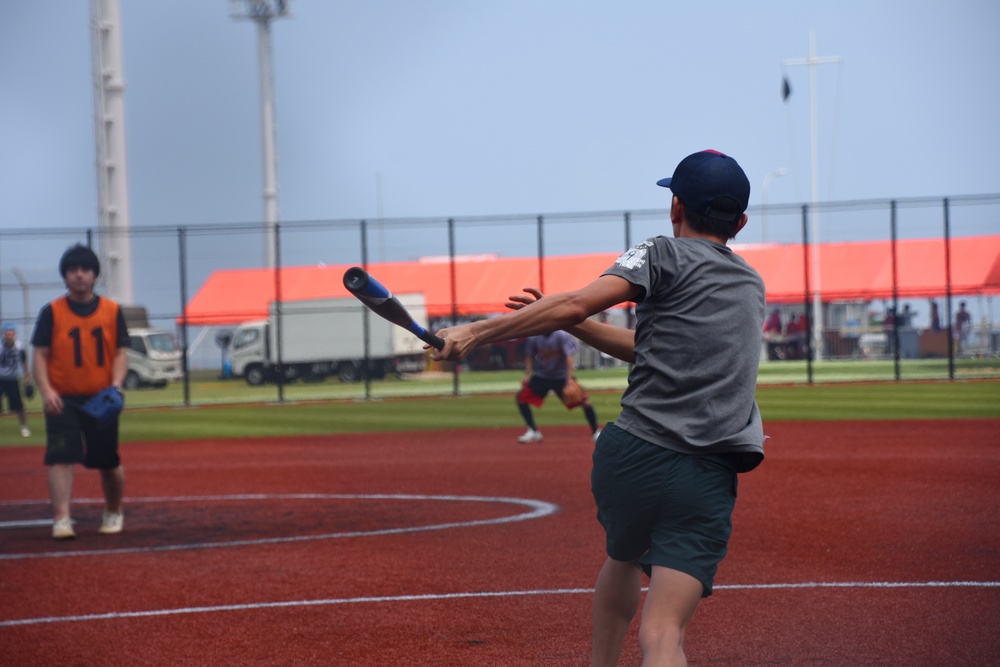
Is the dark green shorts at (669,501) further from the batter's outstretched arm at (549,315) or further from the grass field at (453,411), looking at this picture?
the grass field at (453,411)

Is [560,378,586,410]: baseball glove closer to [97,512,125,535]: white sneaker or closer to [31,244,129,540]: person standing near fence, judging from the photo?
[97,512,125,535]: white sneaker

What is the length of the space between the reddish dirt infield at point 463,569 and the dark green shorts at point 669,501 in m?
1.95

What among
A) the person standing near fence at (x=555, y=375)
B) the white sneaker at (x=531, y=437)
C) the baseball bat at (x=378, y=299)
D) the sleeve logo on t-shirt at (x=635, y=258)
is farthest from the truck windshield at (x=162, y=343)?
the sleeve logo on t-shirt at (x=635, y=258)

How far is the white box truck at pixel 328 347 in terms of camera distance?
42.2 metres

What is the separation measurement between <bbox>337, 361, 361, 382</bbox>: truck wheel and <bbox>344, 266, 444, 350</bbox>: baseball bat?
1525 inches

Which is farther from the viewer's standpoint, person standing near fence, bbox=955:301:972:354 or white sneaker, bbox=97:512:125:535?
person standing near fence, bbox=955:301:972:354

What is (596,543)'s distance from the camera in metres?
9.02

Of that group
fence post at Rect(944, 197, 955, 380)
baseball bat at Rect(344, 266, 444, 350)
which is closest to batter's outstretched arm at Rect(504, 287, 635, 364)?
baseball bat at Rect(344, 266, 444, 350)

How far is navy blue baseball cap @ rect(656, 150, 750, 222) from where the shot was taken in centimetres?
399


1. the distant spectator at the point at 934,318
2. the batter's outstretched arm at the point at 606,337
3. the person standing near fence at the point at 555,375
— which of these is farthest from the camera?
the distant spectator at the point at 934,318

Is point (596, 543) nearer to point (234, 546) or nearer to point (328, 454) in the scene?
point (234, 546)

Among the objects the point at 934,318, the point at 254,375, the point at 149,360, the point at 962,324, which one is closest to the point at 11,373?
the point at 149,360

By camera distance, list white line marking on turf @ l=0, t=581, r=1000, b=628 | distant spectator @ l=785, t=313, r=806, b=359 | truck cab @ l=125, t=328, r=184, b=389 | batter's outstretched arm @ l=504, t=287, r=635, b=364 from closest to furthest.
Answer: batter's outstretched arm @ l=504, t=287, r=635, b=364 < white line marking on turf @ l=0, t=581, r=1000, b=628 < distant spectator @ l=785, t=313, r=806, b=359 < truck cab @ l=125, t=328, r=184, b=389

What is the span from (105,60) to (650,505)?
47237mm
